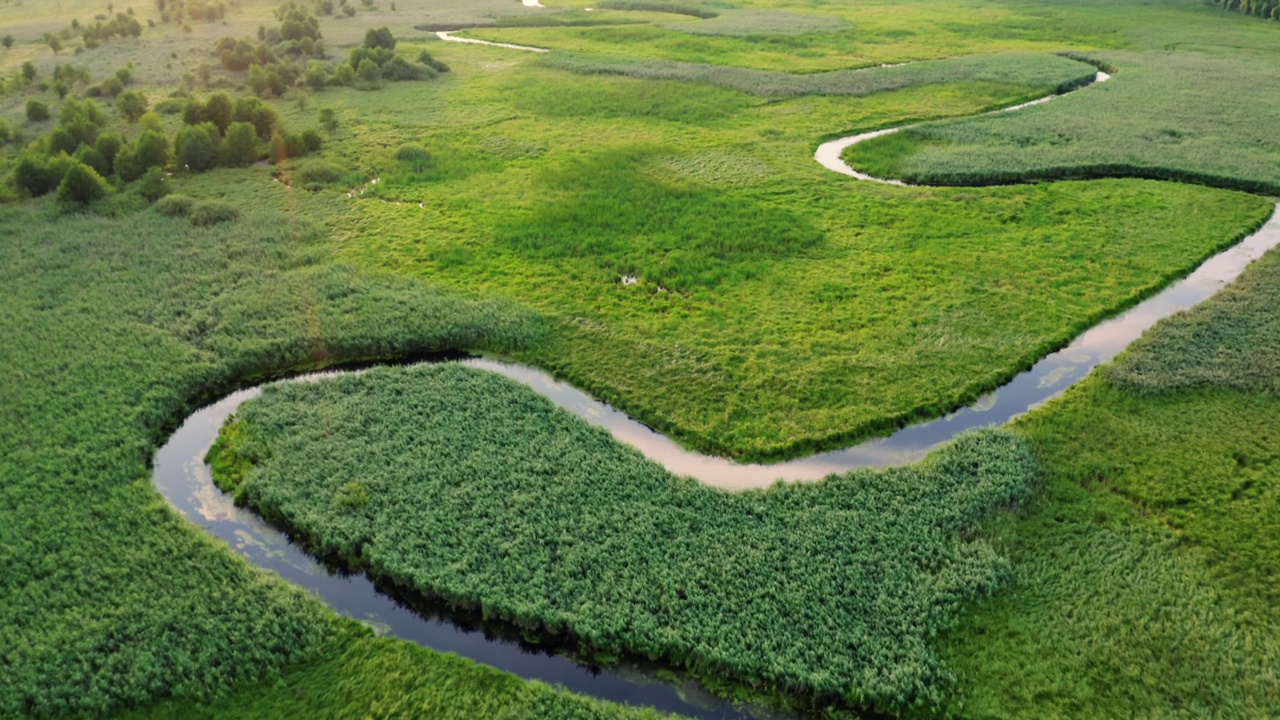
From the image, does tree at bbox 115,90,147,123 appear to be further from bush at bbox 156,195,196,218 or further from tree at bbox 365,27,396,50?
tree at bbox 365,27,396,50

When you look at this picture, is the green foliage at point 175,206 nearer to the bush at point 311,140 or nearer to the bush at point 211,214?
the bush at point 211,214

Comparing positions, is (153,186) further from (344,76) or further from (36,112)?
(344,76)

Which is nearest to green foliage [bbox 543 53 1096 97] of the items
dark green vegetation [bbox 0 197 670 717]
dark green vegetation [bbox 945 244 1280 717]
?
dark green vegetation [bbox 0 197 670 717]

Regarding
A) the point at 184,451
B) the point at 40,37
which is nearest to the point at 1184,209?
the point at 184,451

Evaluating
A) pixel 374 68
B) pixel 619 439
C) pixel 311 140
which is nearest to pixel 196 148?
pixel 311 140

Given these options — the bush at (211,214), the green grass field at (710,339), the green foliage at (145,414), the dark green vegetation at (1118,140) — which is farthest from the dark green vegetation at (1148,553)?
the bush at (211,214)

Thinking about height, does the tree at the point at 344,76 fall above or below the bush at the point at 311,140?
above

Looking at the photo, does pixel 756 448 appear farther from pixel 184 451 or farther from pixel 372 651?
pixel 184 451
